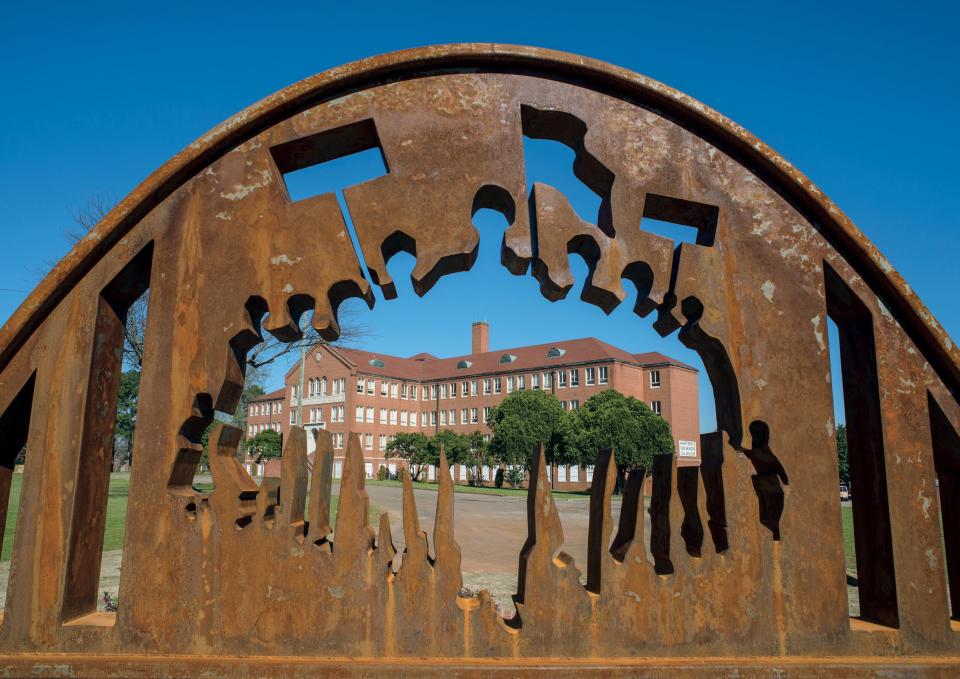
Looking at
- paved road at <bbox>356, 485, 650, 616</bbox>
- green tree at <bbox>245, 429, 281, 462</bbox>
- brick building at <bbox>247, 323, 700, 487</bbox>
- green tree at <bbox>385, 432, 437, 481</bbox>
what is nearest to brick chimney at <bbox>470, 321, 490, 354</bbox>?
brick building at <bbox>247, 323, 700, 487</bbox>

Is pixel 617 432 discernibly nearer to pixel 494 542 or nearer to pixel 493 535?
pixel 493 535

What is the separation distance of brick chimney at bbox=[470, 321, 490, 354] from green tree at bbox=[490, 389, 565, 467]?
25514mm

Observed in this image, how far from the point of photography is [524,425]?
146ft

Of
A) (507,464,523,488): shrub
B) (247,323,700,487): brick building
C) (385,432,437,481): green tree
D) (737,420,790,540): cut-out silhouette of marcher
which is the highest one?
(247,323,700,487): brick building

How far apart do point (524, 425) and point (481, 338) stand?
28.6 meters

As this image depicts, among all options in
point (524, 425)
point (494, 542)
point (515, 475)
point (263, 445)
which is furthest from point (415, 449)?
point (494, 542)

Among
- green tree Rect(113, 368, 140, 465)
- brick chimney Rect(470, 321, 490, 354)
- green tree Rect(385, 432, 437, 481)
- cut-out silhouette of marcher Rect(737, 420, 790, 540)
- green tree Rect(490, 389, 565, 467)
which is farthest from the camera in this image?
brick chimney Rect(470, 321, 490, 354)

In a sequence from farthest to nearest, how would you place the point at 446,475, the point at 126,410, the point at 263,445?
1. the point at 126,410
2. the point at 263,445
3. the point at 446,475

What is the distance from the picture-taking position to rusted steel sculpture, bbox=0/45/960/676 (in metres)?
2.62

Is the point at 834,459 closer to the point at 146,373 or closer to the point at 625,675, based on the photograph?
the point at 625,675

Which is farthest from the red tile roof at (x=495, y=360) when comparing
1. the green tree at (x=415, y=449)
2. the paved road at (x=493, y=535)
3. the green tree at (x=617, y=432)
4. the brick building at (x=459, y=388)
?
the paved road at (x=493, y=535)

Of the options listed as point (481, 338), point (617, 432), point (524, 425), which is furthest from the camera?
point (481, 338)

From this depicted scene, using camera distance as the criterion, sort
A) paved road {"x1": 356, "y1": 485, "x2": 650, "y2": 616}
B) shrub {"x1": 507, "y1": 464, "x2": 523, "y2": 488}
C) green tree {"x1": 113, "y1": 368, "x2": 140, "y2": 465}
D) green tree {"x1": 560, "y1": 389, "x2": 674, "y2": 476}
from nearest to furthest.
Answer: paved road {"x1": 356, "y1": 485, "x2": 650, "y2": 616} < green tree {"x1": 560, "y1": 389, "x2": 674, "y2": 476} < shrub {"x1": 507, "y1": 464, "x2": 523, "y2": 488} < green tree {"x1": 113, "y1": 368, "x2": 140, "y2": 465}

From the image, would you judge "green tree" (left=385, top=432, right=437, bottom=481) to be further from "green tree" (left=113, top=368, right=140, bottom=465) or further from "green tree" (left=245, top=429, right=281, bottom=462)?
"green tree" (left=113, top=368, right=140, bottom=465)
